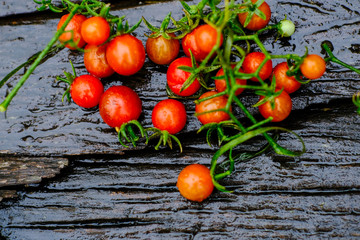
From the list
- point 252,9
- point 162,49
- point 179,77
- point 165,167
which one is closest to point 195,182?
point 165,167

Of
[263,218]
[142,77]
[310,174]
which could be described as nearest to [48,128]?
[142,77]

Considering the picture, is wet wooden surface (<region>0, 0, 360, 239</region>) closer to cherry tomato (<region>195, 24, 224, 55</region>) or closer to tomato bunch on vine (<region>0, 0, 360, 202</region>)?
tomato bunch on vine (<region>0, 0, 360, 202</region>)

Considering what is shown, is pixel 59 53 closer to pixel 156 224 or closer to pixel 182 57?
pixel 182 57

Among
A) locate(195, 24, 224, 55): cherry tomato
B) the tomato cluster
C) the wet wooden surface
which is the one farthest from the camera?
the wet wooden surface

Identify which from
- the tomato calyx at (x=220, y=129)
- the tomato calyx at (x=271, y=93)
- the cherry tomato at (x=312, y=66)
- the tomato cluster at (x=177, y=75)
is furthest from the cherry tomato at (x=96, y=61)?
the cherry tomato at (x=312, y=66)

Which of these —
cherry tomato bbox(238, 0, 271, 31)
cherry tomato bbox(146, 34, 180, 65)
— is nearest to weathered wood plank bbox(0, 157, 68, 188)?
cherry tomato bbox(146, 34, 180, 65)

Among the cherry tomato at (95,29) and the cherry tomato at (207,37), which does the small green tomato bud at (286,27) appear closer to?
the cherry tomato at (207,37)

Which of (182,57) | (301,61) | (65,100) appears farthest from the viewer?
(65,100)
